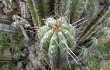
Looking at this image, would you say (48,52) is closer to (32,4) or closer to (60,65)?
(60,65)

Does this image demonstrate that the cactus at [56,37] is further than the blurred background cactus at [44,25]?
No

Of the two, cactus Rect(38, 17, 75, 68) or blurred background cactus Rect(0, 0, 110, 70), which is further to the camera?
blurred background cactus Rect(0, 0, 110, 70)

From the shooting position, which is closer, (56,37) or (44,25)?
(56,37)

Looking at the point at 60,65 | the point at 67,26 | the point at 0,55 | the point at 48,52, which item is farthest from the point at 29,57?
the point at 67,26
